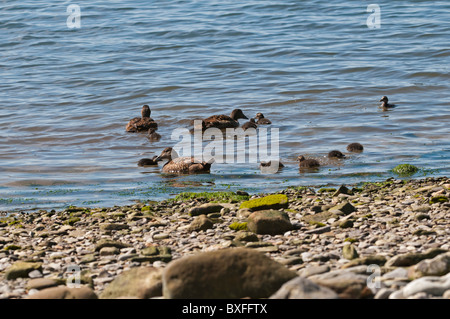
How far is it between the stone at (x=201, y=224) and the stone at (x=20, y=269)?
195 cm

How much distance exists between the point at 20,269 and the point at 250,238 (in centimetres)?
231

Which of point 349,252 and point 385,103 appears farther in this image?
point 385,103

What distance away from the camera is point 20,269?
6242 millimetres

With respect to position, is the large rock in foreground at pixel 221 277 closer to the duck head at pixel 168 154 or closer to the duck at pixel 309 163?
the duck at pixel 309 163

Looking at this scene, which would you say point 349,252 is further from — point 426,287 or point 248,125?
point 248,125

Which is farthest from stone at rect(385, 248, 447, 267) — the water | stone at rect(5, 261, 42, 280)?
the water

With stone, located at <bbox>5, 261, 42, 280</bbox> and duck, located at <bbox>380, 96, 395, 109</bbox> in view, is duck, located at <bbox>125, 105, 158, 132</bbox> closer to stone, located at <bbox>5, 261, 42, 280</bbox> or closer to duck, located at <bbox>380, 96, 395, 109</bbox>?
duck, located at <bbox>380, 96, 395, 109</bbox>

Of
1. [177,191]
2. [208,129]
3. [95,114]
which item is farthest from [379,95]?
[177,191]

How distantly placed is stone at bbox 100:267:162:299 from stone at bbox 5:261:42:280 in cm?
109

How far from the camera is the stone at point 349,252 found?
597 cm

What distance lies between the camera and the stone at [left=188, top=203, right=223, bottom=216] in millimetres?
8508

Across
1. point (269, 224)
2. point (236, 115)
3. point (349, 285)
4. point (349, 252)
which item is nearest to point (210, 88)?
point (236, 115)

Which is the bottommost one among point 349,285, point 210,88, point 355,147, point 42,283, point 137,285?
point 42,283
